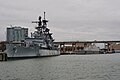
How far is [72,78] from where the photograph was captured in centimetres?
3856

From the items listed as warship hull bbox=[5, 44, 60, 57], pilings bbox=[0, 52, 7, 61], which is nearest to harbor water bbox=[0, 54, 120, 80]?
pilings bbox=[0, 52, 7, 61]

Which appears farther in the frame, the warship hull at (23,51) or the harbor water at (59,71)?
the warship hull at (23,51)

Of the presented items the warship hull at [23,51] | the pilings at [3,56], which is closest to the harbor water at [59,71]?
the pilings at [3,56]

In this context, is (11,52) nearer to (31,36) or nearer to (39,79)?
(31,36)

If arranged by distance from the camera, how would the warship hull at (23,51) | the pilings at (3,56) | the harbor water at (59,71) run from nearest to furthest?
the harbor water at (59,71)
the pilings at (3,56)
the warship hull at (23,51)

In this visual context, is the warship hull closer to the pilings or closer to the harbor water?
the pilings

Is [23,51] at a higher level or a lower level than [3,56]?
higher

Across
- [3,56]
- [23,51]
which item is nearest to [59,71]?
[3,56]

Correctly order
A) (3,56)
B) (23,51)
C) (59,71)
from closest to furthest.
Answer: (59,71) < (3,56) < (23,51)

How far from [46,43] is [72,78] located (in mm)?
87158

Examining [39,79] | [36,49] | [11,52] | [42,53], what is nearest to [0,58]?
[11,52]

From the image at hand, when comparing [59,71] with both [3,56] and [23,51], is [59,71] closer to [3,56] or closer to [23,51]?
[3,56]

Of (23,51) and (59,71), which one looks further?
(23,51)

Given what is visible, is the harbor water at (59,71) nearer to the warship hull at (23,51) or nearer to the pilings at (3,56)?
the pilings at (3,56)
